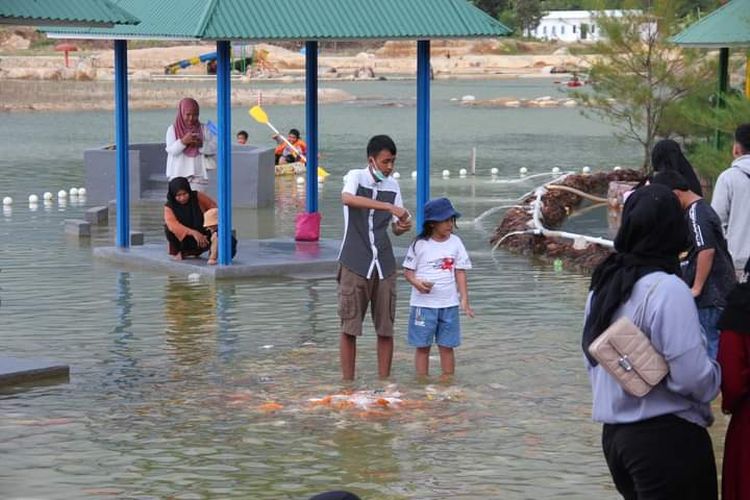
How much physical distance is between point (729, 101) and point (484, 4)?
8883cm

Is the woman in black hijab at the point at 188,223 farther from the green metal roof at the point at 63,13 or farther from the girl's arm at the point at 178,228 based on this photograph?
the green metal roof at the point at 63,13

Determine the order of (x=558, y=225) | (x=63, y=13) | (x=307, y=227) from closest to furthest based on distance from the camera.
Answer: (x=63, y=13), (x=307, y=227), (x=558, y=225)

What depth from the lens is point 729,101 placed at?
51.9ft

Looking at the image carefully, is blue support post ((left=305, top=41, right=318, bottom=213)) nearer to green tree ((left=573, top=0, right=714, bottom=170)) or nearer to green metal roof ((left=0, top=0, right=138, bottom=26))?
green metal roof ((left=0, top=0, right=138, bottom=26))

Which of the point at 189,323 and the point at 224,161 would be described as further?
the point at 224,161

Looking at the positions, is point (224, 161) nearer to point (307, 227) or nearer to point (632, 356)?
point (307, 227)

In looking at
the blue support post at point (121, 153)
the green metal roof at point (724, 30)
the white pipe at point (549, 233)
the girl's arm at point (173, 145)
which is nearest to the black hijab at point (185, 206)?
the girl's arm at point (173, 145)

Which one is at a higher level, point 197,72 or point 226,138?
point 197,72

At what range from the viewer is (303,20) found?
587 inches

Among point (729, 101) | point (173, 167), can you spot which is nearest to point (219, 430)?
point (173, 167)

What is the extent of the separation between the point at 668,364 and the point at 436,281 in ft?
14.7

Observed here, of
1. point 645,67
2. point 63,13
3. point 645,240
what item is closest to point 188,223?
point 63,13

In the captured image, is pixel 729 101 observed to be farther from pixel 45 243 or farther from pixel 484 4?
pixel 484 4

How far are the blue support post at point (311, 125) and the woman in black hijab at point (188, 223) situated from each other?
77.6 inches
